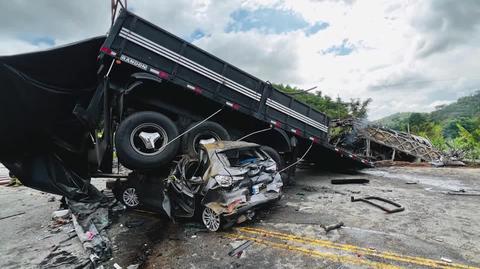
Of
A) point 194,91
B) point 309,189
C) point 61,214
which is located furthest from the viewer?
point 309,189

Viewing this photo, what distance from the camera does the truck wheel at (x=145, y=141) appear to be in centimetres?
549

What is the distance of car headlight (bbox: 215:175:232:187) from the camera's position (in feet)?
14.9

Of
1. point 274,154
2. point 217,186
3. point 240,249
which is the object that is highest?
point 274,154

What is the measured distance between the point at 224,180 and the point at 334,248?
193 cm

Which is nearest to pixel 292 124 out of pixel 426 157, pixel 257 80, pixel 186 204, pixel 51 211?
pixel 257 80

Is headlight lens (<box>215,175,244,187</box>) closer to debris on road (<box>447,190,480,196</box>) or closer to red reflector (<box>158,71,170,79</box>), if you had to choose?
red reflector (<box>158,71,170,79</box>)

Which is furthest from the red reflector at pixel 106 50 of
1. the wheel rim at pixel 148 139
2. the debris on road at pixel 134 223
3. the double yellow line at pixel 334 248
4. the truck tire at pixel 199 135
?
the double yellow line at pixel 334 248

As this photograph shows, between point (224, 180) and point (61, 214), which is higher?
point (224, 180)

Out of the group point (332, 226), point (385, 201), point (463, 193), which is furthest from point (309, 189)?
point (463, 193)

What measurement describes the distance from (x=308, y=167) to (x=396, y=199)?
17.9 feet

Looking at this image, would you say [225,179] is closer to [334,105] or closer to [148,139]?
[148,139]

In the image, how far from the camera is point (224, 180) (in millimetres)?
4594

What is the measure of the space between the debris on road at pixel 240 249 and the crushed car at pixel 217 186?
493 mm

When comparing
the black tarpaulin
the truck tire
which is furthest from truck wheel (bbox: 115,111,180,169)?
the black tarpaulin
